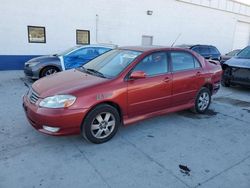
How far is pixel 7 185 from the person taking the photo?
2.69 m

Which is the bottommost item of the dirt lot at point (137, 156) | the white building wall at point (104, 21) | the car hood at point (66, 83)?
the dirt lot at point (137, 156)

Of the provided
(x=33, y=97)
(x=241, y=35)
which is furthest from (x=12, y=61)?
(x=241, y=35)

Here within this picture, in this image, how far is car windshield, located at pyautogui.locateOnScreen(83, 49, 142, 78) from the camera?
394 cm

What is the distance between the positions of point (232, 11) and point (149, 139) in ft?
64.3

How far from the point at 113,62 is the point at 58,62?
451cm

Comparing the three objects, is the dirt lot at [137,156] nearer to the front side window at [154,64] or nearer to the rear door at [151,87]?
the rear door at [151,87]

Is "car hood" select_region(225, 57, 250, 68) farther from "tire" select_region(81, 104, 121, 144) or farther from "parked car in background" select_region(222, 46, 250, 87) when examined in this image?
"tire" select_region(81, 104, 121, 144)

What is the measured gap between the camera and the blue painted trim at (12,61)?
1031cm

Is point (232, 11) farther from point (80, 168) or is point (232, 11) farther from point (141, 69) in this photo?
point (80, 168)

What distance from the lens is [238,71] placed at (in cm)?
764

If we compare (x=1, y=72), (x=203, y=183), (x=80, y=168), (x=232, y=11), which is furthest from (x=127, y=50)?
(x=232, y=11)

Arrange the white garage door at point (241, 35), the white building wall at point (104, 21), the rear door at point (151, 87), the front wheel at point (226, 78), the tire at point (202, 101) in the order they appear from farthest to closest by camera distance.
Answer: the white garage door at point (241, 35)
the white building wall at point (104, 21)
the front wheel at point (226, 78)
the tire at point (202, 101)
the rear door at point (151, 87)

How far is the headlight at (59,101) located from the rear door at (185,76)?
210 cm

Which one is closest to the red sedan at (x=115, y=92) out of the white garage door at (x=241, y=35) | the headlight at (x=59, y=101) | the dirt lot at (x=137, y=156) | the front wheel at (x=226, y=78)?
the headlight at (x=59, y=101)
